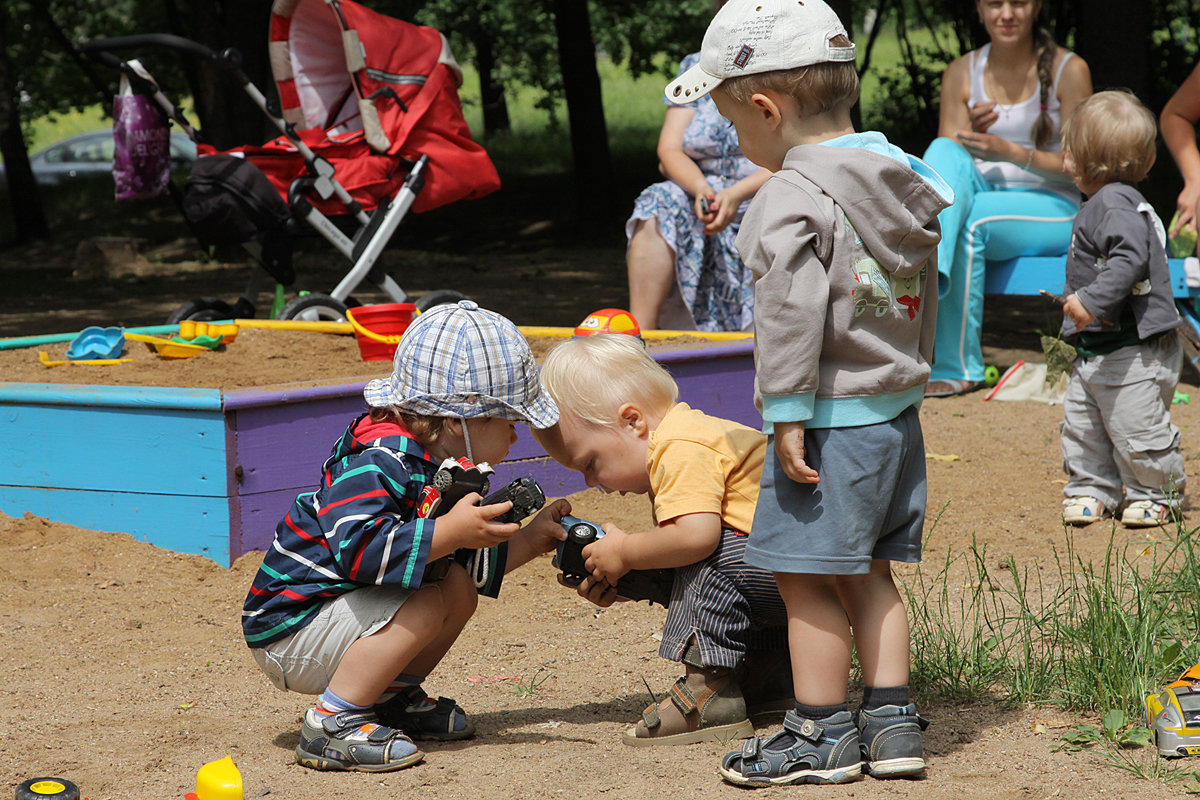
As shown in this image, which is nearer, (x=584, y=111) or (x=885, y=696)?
(x=885, y=696)

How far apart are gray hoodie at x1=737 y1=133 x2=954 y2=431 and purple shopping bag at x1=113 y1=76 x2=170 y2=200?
4.91m

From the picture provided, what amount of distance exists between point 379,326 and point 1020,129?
3.03m

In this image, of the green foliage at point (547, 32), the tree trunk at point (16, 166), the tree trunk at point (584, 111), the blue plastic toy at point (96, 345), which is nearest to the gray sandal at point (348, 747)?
the blue plastic toy at point (96, 345)

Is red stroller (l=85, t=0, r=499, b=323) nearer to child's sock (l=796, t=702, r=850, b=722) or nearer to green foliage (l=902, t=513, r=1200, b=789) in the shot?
green foliage (l=902, t=513, r=1200, b=789)

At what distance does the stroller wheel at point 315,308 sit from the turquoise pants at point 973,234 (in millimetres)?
2882

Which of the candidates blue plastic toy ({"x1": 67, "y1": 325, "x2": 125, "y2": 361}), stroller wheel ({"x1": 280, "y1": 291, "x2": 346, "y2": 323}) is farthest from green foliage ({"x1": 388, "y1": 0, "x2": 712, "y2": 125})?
blue plastic toy ({"x1": 67, "y1": 325, "x2": 125, "y2": 361})

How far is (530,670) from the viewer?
9.66 feet

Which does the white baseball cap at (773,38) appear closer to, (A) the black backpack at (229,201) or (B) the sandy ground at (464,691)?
(B) the sandy ground at (464,691)

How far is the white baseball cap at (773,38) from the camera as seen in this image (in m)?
2.15

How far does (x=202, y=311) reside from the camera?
6.21 meters

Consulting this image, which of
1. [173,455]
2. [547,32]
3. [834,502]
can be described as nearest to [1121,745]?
[834,502]

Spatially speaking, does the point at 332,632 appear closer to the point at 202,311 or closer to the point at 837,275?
the point at 837,275

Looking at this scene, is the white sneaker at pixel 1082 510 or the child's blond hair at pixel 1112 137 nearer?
the child's blond hair at pixel 1112 137

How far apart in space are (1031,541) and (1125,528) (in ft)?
1.23
